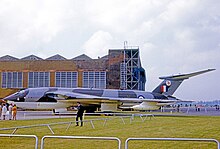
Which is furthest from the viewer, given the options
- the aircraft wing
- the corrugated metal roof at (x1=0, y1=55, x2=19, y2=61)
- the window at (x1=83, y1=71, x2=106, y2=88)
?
the corrugated metal roof at (x1=0, y1=55, x2=19, y2=61)

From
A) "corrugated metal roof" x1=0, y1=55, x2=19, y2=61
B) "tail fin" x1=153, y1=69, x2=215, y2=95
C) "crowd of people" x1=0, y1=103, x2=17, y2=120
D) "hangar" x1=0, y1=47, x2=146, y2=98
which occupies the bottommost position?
"crowd of people" x1=0, y1=103, x2=17, y2=120

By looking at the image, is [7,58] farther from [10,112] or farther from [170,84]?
[10,112]

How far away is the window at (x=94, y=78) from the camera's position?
69750 millimetres

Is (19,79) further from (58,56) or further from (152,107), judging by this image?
(152,107)

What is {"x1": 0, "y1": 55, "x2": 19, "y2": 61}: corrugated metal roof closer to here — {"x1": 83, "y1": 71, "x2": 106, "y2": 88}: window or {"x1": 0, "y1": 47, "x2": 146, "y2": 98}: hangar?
{"x1": 0, "y1": 47, "x2": 146, "y2": 98}: hangar

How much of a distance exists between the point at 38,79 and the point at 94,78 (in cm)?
1079

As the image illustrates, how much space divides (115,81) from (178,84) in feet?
64.7

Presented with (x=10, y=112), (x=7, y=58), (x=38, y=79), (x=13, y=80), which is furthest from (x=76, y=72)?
(x=10, y=112)

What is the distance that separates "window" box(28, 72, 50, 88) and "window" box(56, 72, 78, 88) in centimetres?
213

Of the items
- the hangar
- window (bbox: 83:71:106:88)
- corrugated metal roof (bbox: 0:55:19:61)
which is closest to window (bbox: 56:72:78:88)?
the hangar

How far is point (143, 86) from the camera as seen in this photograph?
81.4 metres

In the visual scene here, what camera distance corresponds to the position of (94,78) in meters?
70.1

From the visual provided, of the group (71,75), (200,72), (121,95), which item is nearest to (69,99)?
(121,95)

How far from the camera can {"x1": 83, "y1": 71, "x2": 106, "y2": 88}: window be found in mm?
69750
